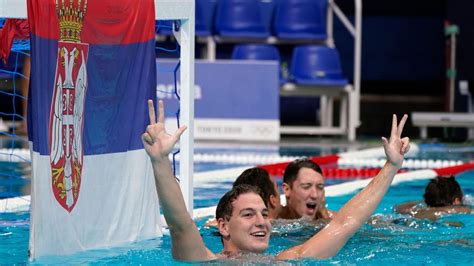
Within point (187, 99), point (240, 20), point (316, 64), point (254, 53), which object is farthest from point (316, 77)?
point (187, 99)

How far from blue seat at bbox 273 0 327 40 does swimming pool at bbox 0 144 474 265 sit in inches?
321

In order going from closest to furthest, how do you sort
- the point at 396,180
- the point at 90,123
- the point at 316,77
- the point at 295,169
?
the point at 90,123
the point at 295,169
the point at 396,180
the point at 316,77

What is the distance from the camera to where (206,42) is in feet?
48.9

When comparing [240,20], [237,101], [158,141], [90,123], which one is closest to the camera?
[158,141]

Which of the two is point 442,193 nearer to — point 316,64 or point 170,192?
point 170,192

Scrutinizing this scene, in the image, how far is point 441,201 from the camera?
6809 millimetres

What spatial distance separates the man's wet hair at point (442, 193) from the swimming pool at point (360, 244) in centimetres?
18

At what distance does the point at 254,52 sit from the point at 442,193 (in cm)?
763

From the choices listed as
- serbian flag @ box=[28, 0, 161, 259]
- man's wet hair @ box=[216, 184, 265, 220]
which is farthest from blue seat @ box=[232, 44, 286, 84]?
man's wet hair @ box=[216, 184, 265, 220]

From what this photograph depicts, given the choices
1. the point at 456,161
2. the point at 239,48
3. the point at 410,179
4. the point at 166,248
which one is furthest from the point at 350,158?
the point at 166,248

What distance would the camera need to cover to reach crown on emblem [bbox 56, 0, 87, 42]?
4746 millimetres

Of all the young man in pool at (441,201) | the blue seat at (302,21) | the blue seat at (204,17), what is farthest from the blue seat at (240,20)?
the young man in pool at (441,201)

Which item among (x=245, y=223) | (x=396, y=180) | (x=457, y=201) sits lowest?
(x=396, y=180)

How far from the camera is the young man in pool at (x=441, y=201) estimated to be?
670cm
